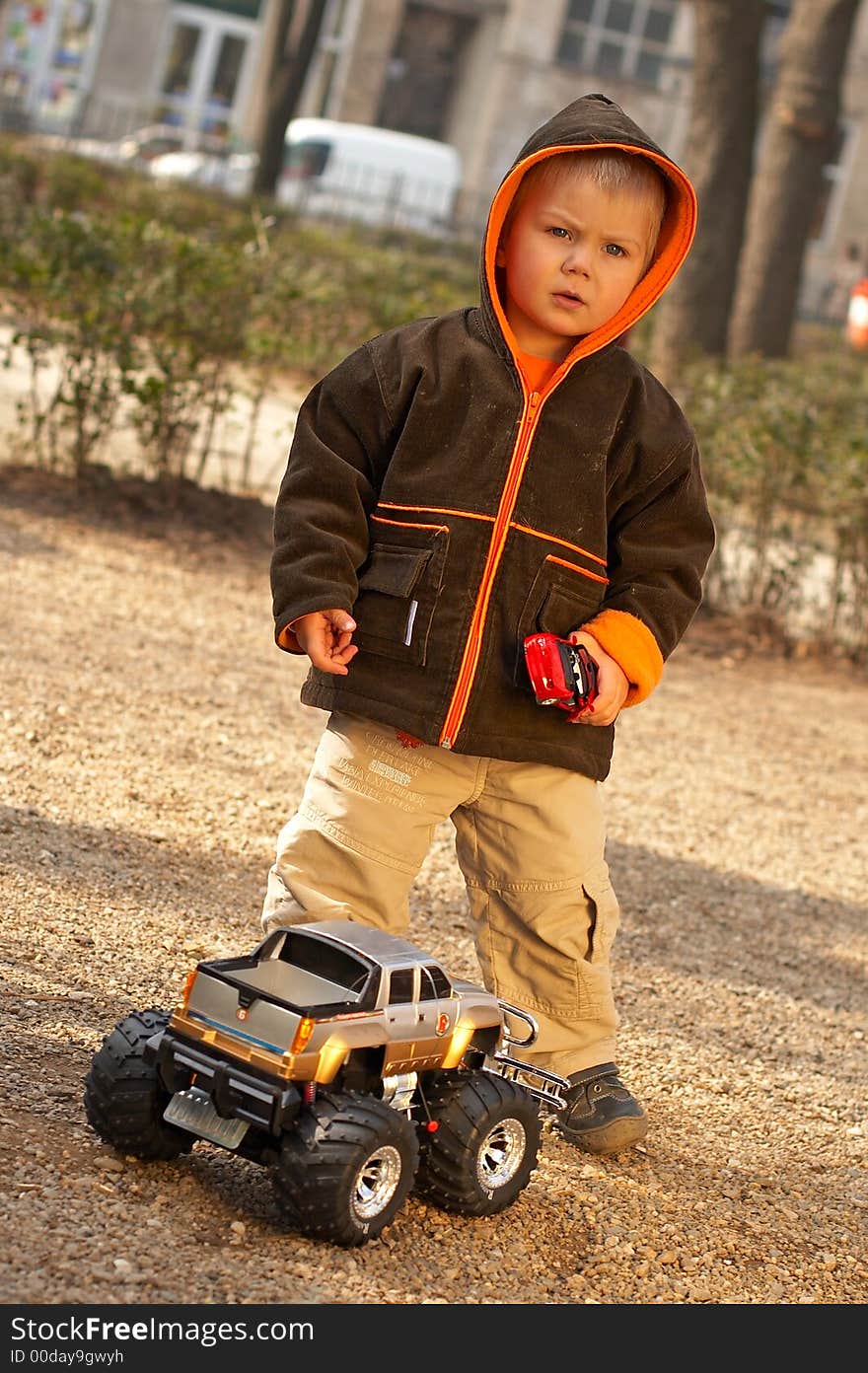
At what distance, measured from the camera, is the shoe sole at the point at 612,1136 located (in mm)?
3113

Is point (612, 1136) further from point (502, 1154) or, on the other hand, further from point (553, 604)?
point (553, 604)

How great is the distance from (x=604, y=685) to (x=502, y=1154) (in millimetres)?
745

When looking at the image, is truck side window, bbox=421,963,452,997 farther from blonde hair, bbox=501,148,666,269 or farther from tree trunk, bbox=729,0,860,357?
tree trunk, bbox=729,0,860,357

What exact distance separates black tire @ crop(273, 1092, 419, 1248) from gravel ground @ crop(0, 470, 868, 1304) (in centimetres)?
7

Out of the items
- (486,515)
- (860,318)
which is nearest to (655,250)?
(486,515)

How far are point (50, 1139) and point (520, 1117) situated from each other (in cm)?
70

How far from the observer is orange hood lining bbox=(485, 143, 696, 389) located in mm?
2859

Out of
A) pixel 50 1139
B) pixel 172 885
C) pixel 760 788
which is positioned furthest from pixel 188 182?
pixel 50 1139

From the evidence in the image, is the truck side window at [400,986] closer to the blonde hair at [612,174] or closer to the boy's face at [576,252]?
the boy's face at [576,252]

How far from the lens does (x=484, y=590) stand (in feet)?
9.39

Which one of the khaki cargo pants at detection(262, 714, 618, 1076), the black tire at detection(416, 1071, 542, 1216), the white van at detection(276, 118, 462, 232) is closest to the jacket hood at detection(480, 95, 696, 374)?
the khaki cargo pants at detection(262, 714, 618, 1076)

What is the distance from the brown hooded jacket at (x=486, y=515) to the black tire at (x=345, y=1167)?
2.17ft
